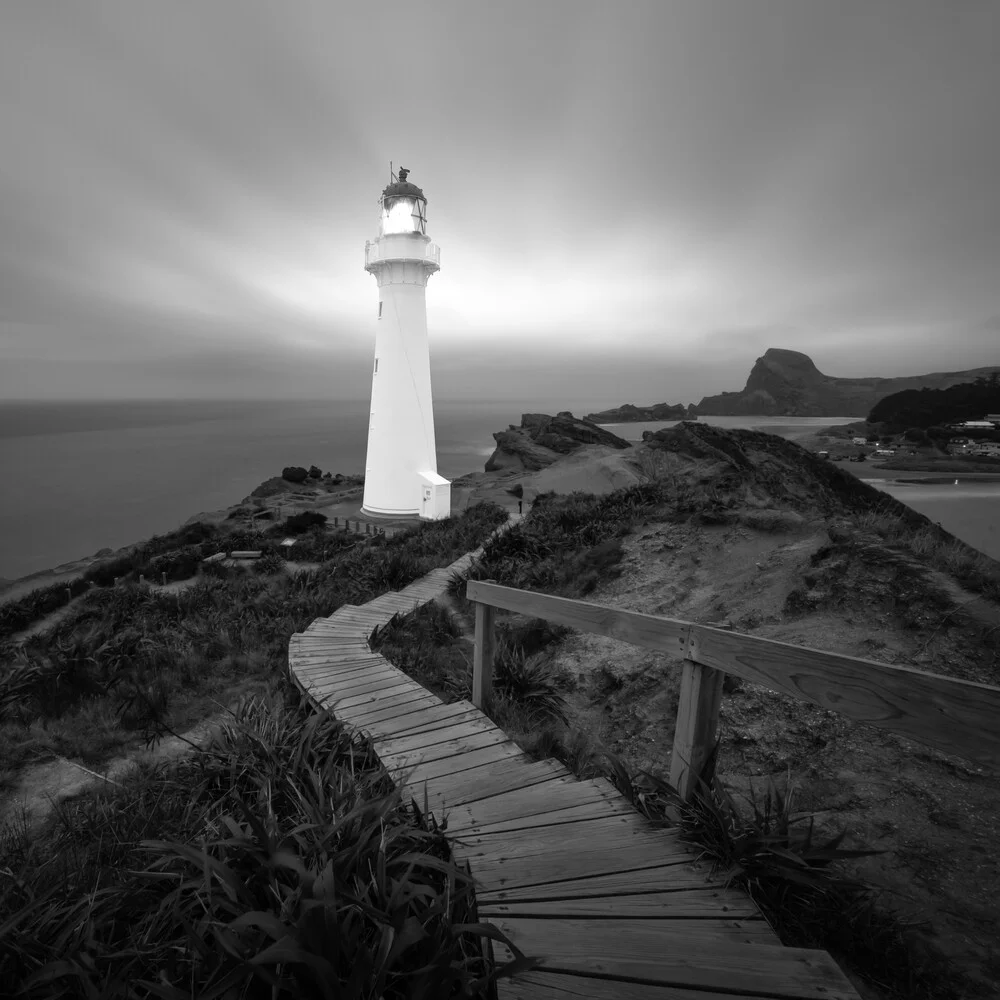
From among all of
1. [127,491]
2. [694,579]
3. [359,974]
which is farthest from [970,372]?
[127,491]

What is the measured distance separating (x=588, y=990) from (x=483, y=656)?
264cm

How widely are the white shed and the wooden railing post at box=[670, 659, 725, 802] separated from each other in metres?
18.7

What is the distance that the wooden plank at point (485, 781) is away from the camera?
121 inches

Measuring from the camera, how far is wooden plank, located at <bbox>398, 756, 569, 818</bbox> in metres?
3.08

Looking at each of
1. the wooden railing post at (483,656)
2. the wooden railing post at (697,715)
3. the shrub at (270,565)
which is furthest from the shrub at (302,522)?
the wooden railing post at (697,715)

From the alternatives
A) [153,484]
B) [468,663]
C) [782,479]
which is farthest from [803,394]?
[153,484]

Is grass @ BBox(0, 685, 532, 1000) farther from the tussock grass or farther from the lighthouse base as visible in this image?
the lighthouse base

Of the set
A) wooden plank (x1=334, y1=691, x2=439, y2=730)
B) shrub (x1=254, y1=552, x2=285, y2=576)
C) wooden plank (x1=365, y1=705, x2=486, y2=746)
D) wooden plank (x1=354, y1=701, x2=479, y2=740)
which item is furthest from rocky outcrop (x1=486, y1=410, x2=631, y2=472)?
wooden plank (x1=365, y1=705, x2=486, y2=746)

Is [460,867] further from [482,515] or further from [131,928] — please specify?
[482,515]

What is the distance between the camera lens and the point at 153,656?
721 centimetres

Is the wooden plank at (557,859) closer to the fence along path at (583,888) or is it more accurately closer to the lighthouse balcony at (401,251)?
the fence along path at (583,888)

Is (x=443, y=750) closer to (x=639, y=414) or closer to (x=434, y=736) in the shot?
(x=434, y=736)

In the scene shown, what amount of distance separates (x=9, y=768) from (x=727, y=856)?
5568mm

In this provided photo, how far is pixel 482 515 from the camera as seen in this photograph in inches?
619
